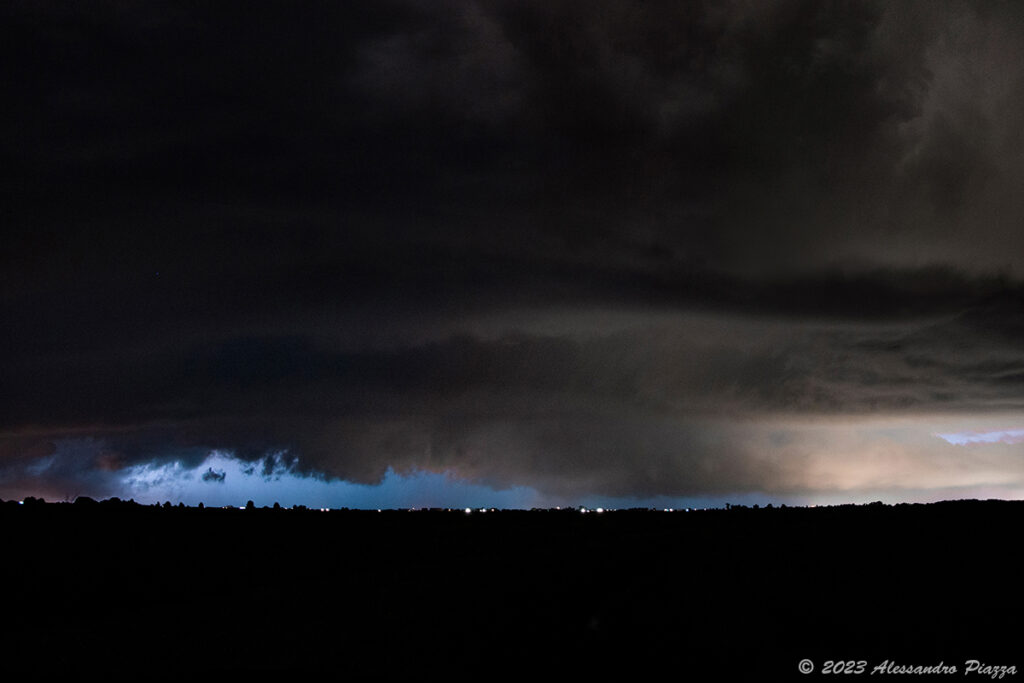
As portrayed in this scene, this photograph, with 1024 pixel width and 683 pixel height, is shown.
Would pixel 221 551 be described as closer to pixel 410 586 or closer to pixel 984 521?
pixel 410 586

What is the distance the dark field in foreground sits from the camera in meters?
22.4

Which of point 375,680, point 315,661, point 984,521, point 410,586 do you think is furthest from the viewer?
point 984,521

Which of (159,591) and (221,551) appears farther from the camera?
(221,551)

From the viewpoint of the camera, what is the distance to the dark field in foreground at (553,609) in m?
22.4

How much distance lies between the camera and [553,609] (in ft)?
94.7

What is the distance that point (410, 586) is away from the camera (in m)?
40.5

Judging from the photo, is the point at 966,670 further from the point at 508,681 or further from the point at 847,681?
the point at 508,681

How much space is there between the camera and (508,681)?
19.6 meters

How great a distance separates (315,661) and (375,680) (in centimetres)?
381

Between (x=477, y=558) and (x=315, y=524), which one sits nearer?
(x=477, y=558)

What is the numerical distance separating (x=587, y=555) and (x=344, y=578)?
13.6 meters

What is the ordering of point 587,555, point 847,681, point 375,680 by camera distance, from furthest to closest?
1. point 587,555
2. point 375,680
3. point 847,681

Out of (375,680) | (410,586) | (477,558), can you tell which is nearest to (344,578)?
(477,558)

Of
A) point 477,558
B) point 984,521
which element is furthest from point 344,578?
point 984,521
